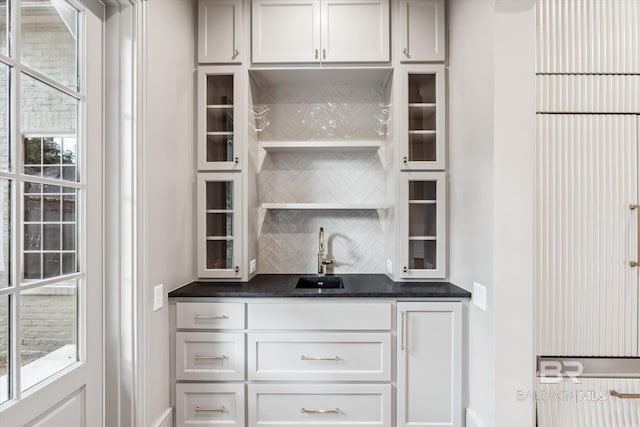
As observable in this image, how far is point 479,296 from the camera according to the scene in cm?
186

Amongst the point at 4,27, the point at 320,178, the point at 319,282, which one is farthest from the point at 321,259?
the point at 4,27

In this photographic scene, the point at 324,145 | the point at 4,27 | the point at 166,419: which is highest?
the point at 4,27

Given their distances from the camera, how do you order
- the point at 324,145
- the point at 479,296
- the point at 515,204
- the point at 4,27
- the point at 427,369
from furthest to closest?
1. the point at 324,145
2. the point at 427,369
3. the point at 479,296
4. the point at 515,204
5. the point at 4,27

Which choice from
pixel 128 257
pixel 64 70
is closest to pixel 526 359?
pixel 128 257

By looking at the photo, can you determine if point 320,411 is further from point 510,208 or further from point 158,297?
point 510,208

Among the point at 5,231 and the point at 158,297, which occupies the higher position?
the point at 5,231

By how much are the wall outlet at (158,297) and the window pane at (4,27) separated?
1.14 meters

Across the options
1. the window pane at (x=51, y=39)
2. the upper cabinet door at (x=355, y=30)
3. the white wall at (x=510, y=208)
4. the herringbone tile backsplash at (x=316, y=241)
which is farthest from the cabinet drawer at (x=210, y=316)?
the upper cabinet door at (x=355, y=30)

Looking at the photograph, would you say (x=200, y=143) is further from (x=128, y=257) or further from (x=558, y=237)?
(x=558, y=237)

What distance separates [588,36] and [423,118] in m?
0.91

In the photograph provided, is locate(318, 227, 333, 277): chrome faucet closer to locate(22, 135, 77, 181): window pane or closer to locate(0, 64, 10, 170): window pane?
locate(22, 135, 77, 181): window pane

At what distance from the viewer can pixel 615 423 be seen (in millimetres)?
1753

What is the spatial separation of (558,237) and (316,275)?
1.53m

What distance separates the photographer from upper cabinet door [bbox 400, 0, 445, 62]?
2307mm
